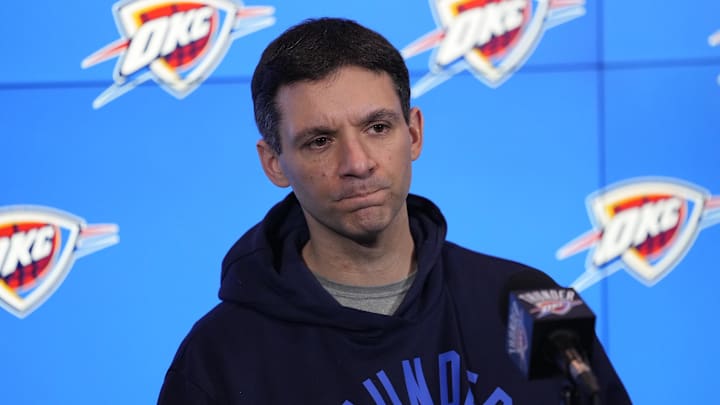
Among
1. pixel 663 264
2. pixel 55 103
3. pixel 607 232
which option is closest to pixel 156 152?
pixel 55 103

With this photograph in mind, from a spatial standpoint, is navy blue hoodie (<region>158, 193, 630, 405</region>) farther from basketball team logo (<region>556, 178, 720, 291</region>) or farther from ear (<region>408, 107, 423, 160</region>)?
basketball team logo (<region>556, 178, 720, 291</region>)

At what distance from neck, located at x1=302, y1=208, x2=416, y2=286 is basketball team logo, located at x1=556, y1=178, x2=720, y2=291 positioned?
3.47 feet

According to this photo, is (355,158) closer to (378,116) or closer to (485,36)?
(378,116)

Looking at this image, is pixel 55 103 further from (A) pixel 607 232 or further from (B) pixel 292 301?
(A) pixel 607 232

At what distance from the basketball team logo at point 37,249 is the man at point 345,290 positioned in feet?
3.00

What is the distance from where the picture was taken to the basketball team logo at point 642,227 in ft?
7.27

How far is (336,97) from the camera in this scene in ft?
3.81

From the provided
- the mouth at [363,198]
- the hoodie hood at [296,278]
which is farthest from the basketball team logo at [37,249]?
the mouth at [363,198]

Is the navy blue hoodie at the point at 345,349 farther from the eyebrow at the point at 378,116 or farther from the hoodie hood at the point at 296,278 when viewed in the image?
the eyebrow at the point at 378,116

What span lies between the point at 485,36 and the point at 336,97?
3.60ft

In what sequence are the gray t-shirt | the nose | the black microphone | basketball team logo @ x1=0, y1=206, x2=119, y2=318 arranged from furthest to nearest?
basketball team logo @ x1=0, y1=206, x2=119, y2=318 → the gray t-shirt → the nose → the black microphone

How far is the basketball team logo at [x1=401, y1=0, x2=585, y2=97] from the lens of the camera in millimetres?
2152

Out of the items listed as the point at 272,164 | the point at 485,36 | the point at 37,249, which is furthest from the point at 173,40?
the point at 272,164

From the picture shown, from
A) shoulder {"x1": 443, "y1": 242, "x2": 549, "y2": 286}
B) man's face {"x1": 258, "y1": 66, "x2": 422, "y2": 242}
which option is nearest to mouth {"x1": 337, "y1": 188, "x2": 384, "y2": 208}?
man's face {"x1": 258, "y1": 66, "x2": 422, "y2": 242}
